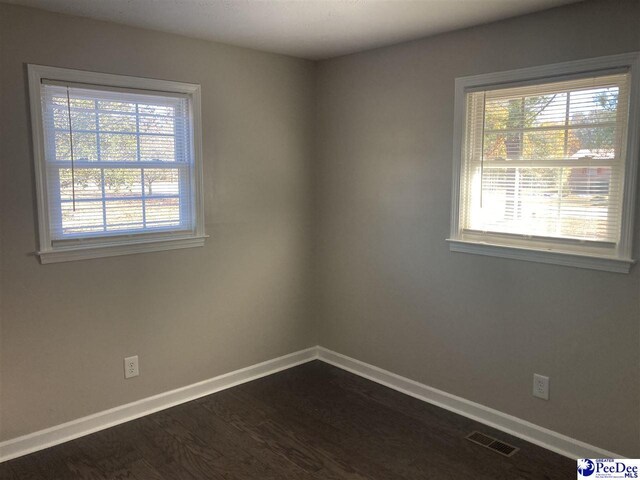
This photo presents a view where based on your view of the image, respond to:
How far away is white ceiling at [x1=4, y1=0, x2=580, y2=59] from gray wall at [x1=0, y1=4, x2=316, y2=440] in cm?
18

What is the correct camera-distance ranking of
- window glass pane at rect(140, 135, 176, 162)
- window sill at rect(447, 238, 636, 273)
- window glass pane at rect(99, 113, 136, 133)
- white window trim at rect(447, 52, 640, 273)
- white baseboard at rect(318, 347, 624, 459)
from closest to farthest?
white window trim at rect(447, 52, 640, 273) → window sill at rect(447, 238, 636, 273) → white baseboard at rect(318, 347, 624, 459) → window glass pane at rect(99, 113, 136, 133) → window glass pane at rect(140, 135, 176, 162)

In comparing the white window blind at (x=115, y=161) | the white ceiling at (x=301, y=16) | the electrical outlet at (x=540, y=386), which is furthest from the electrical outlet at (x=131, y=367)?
the electrical outlet at (x=540, y=386)

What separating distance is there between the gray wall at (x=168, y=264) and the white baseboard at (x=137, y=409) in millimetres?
45

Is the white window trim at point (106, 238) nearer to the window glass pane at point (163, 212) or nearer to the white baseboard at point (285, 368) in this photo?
the window glass pane at point (163, 212)

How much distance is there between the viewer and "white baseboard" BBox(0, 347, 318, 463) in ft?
9.29

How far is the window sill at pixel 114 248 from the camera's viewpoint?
112 inches

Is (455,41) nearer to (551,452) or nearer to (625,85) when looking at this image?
(625,85)

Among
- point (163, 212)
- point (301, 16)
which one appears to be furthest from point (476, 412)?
point (301, 16)

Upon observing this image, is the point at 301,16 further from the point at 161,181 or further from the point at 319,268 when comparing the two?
the point at 319,268

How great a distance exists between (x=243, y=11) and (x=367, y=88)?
1.20 metres

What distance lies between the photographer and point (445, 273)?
331 centimetres

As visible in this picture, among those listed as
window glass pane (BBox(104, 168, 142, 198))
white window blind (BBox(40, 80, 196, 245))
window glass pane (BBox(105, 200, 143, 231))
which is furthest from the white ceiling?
window glass pane (BBox(105, 200, 143, 231))

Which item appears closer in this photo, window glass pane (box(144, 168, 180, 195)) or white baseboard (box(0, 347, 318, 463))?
white baseboard (box(0, 347, 318, 463))

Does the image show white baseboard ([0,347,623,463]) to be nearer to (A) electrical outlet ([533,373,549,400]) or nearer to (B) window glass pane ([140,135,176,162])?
(A) electrical outlet ([533,373,549,400])
